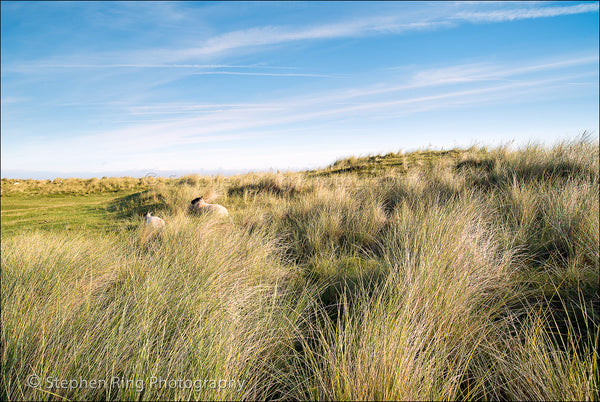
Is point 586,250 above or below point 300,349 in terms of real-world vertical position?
above

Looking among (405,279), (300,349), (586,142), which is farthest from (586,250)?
(586,142)

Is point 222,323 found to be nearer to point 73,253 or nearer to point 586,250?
point 73,253

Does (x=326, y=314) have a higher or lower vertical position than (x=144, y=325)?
lower

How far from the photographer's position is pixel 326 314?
6.21 feet

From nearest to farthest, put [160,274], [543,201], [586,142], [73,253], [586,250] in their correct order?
[160,274]
[586,250]
[73,253]
[543,201]
[586,142]

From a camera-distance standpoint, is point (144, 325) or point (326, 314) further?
point (326, 314)

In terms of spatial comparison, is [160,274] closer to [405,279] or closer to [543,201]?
[405,279]

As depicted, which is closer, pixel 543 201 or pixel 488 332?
pixel 488 332

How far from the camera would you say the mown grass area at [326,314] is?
1.37 meters

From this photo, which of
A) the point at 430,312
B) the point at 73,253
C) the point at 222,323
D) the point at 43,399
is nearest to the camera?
the point at 43,399

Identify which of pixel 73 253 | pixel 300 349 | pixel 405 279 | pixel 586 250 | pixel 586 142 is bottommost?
pixel 300 349

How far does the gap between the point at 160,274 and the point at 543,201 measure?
16.9 feet

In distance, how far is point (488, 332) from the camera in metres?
1.83

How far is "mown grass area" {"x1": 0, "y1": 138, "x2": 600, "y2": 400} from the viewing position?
1372 mm
